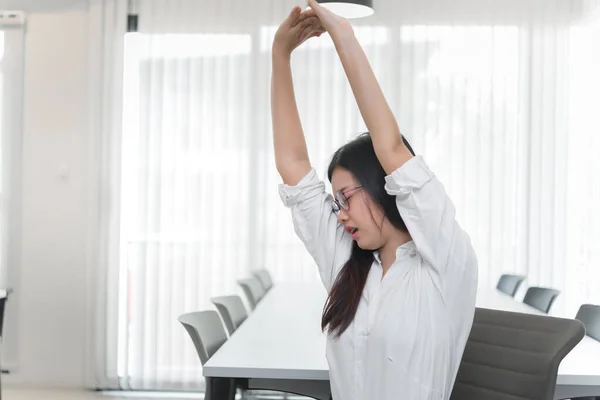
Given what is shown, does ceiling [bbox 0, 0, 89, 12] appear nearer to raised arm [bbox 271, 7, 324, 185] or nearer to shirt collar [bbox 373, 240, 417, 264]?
raised arm [bbox 271, 7, 324, 185]

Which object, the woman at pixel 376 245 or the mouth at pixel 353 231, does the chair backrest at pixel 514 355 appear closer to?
the woman at pixel 376 245

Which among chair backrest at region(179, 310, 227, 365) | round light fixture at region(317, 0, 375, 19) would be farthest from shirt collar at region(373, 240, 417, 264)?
round light fixture at region(317, 0, 375, 19)

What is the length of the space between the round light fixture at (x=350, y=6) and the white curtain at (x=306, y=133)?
2.32m

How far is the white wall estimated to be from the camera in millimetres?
5965

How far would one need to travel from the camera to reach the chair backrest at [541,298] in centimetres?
417

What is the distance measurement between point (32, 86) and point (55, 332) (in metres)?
1.87

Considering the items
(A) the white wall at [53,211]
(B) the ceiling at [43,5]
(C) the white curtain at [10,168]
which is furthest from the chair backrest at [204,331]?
(B) the ceiling at [43,5]

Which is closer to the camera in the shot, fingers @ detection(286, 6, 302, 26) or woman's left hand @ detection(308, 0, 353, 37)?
woman's left hand @ detection(308, 0, 353, 37)

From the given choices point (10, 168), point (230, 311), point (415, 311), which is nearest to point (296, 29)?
point (415, 311)

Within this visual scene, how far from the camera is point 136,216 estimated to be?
5.95m

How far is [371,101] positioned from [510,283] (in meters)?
4.10

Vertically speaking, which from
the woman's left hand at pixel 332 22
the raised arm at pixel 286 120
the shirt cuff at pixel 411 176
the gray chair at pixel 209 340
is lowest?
the gray chair at pixel 209 340

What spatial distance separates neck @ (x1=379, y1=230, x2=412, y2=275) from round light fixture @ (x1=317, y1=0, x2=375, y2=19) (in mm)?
2028

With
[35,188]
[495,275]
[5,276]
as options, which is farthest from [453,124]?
[5,276]
